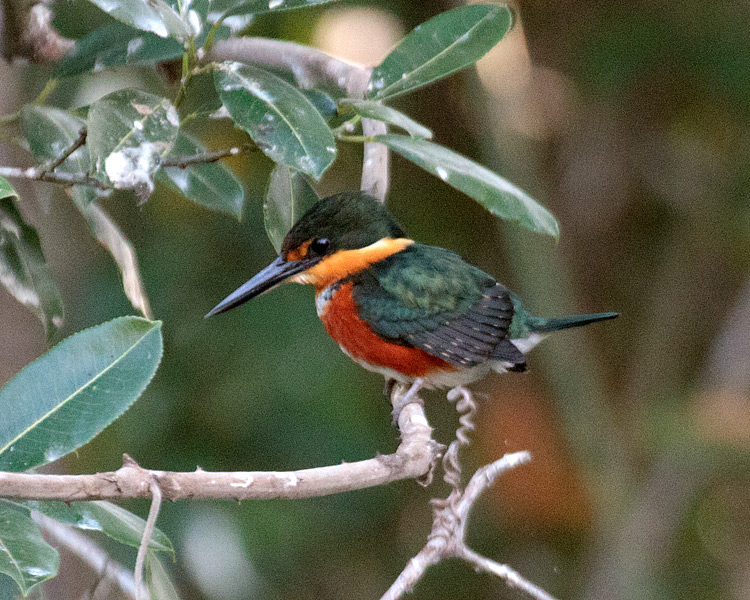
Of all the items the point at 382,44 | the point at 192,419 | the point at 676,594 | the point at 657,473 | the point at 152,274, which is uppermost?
the point at 382,44

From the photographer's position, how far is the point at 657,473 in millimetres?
2713

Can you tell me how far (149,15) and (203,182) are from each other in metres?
0.47

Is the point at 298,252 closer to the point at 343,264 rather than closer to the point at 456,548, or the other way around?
the point at 343,264

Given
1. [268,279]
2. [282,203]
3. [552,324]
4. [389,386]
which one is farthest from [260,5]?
[552,324]

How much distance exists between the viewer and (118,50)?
51.7 inches

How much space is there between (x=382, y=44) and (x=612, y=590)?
5.59ft

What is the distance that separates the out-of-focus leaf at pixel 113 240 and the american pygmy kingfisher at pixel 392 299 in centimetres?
37

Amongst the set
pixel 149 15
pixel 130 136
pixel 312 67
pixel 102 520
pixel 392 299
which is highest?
pixel 149 15

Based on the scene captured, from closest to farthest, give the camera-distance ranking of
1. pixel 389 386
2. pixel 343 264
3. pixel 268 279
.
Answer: pixel 268 279
pixel 343 264
pixel 389 386

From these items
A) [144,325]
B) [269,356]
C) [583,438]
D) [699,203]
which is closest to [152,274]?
[269,356]

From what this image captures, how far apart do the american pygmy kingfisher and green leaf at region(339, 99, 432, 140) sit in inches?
20.6

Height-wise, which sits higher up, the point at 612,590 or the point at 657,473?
the point at 657,473

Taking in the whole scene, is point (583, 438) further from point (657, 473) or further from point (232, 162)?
point (232, 162)

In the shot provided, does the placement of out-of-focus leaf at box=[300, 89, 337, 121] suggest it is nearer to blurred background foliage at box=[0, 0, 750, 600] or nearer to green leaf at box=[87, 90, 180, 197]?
green leaf at box=[87, 90, 180, 197]
